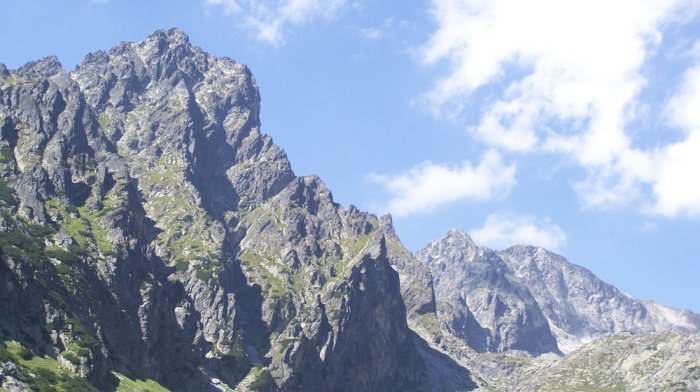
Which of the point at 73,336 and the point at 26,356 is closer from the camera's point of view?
the point at 26,356

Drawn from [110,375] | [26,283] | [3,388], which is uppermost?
[26,283]

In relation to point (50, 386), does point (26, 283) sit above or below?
above

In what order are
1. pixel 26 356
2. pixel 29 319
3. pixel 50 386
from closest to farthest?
pixel 50 386
pixel 26 356
pixel 29 319

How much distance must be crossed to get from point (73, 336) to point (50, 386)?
4008 centimetres

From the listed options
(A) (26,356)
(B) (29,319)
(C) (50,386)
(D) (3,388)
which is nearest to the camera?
(D) (3,388)

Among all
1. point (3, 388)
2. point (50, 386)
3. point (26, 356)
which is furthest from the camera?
point (26, 356)

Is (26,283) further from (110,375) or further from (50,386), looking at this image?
(50,386)

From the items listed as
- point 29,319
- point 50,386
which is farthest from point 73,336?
point 50,386

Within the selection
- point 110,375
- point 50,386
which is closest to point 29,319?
point 110,375

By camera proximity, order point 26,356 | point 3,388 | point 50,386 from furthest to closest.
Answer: point 26,356 < point 50,386 < point 3,388

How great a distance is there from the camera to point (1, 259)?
632 feet

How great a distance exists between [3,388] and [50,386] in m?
13.3

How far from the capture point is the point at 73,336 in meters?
198

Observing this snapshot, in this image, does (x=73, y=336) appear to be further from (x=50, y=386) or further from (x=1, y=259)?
(x=50, y=386)
